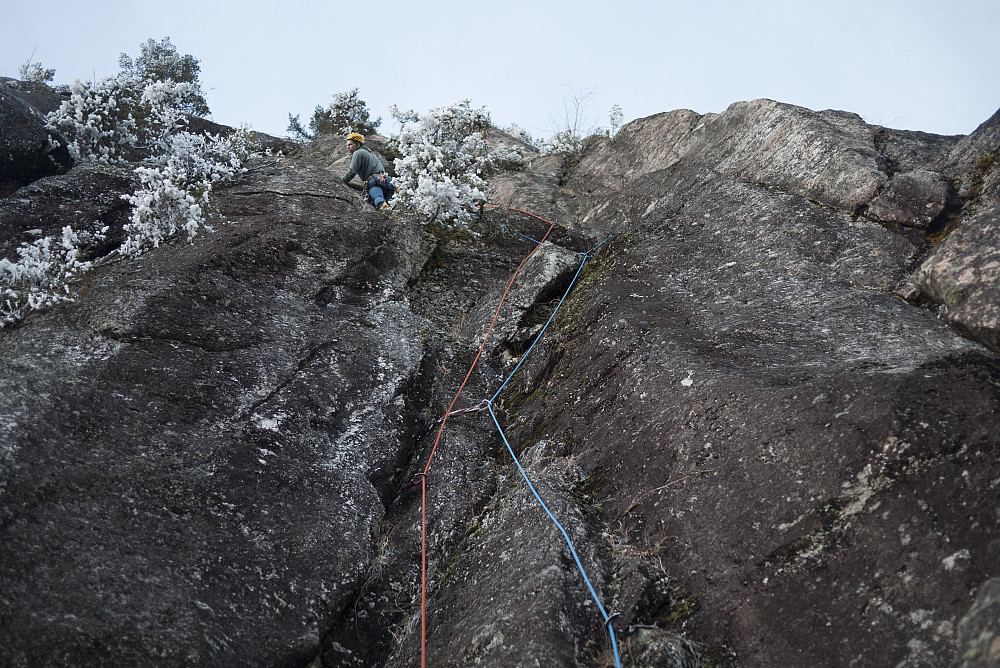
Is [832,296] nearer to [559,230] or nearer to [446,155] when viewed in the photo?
[559,230]

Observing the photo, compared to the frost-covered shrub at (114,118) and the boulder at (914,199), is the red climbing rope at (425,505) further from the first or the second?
the frost-covered shrub at (114,118)

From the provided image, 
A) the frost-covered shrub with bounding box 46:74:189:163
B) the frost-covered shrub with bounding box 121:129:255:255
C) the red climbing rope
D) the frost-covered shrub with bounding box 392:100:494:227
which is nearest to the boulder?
the red climbing rope

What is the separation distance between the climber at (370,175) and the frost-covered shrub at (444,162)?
1.18 feet

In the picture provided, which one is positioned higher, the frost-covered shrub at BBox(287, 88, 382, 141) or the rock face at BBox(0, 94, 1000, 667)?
the frost-covered shrub at BBox(287, 88, 382, 141)

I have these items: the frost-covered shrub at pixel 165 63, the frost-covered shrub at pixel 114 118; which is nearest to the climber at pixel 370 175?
the frost-covered shrub at pixel 114 118

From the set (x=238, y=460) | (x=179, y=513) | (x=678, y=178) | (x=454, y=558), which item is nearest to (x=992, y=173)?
(x=678, y=178)

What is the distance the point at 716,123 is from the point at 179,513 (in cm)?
1005

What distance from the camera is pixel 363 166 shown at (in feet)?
37.4

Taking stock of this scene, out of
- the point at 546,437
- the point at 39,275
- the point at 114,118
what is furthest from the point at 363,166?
the point at 546,437

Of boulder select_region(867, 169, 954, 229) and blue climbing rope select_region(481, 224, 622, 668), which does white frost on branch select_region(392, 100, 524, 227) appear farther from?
boulder select_region(867, 169, 954, 229)

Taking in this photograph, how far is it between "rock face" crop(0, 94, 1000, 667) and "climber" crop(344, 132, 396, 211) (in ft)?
7.49

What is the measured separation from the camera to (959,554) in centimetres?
340

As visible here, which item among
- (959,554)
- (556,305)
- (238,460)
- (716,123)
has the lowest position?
(959,554)

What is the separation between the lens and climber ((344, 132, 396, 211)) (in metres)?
11.1
